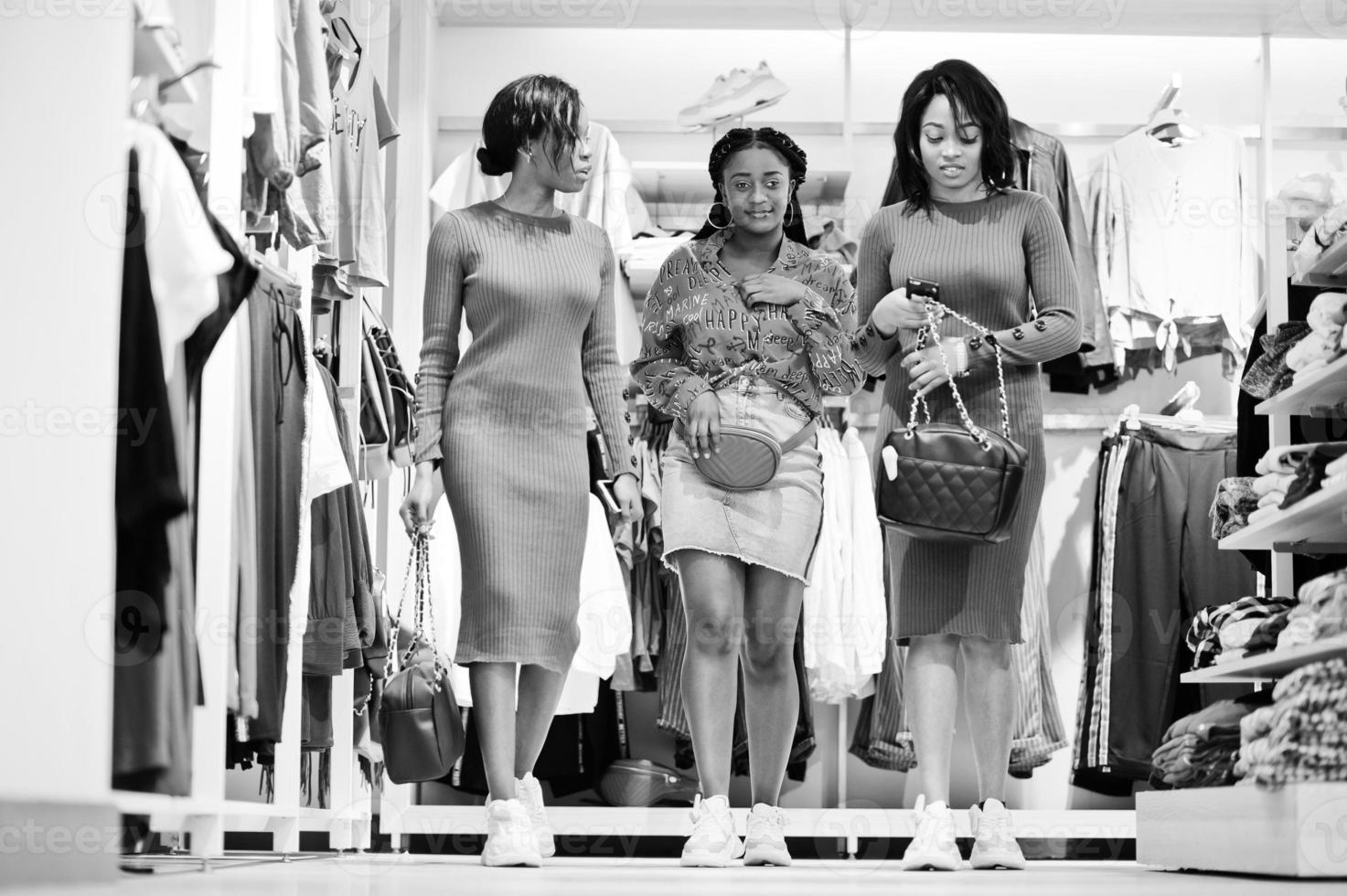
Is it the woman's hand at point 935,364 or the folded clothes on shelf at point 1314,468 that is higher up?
the woman's hand at point 935,364

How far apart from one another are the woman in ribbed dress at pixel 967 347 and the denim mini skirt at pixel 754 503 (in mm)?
183

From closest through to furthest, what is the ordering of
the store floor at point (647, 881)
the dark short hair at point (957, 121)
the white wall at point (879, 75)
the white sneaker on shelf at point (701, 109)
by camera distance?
the store floor at point (647, 881), the dark short hair at point (957, 121), the white sneaker on shelf at point (701, 109), the white wall at point (879, 75)

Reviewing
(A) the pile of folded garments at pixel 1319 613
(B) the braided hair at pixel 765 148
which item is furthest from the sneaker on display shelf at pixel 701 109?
(A) the pile of folded garments at pixel 1319 613

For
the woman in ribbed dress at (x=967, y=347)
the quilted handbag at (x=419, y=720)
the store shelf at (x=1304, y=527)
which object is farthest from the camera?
the quilted handbag at (x=419, y=720)

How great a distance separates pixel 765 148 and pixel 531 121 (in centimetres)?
50

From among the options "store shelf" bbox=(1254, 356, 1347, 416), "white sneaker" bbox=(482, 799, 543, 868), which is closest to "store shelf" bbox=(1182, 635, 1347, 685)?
"store shelf" bbox=(1254, 356, 1347, 416)

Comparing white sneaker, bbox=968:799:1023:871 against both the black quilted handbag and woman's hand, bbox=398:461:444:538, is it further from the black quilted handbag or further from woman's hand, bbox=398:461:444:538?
woman's hand, bbox=398:461:444:538

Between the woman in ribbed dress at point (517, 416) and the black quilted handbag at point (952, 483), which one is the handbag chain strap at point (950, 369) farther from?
the woman in ribbed dress at point (517, 416)

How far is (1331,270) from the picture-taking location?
3.13 m

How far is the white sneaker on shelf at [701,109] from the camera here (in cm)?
546

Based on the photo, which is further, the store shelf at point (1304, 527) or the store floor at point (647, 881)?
the store shelf at point (1304, 527)

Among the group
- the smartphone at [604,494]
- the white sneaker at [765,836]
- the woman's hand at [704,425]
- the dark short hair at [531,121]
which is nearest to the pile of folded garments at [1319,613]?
the white sneaker at [765,836]

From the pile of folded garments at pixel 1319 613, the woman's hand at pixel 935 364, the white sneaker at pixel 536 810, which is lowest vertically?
the white sneaker at pixel 536 810

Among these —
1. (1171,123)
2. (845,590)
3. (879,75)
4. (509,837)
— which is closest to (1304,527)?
(509,837)
